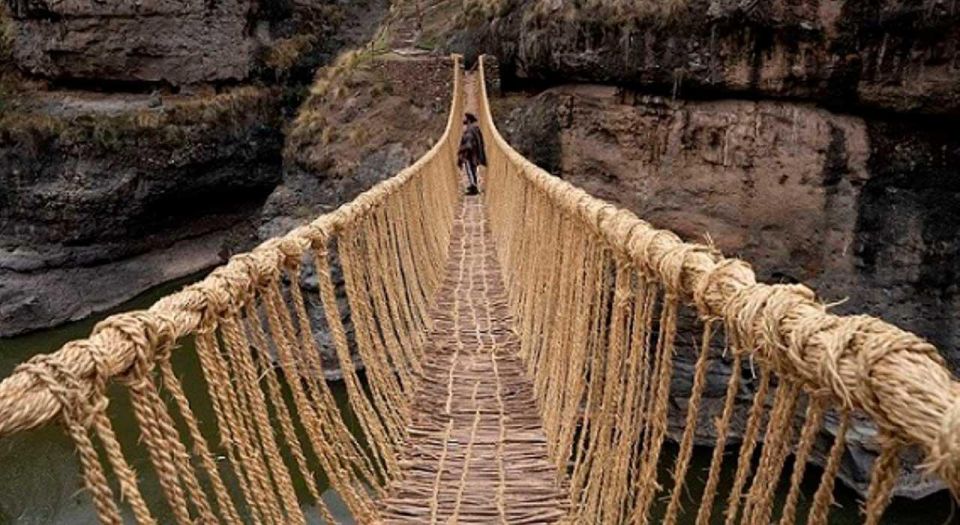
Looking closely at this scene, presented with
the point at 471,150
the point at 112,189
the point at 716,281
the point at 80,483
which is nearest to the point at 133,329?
the point at 716,281

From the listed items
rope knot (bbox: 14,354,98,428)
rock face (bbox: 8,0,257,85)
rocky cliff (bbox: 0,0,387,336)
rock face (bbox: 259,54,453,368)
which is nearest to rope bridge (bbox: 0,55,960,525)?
rope knot (bbox: 14,354,98,428)

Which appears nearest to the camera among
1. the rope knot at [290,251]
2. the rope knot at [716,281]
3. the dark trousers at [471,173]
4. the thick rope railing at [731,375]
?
the thick rope railing at [731,375]

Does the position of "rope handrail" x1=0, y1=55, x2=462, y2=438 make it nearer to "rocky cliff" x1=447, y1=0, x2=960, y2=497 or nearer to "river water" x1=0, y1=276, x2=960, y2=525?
"river water" x1=0, y1=276, x2=960, y2=525

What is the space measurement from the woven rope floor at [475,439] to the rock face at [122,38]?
40.3 feet

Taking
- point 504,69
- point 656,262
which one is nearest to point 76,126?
point 504,69

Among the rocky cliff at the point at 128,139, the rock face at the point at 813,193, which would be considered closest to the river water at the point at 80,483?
the rock face at the point at 813,193

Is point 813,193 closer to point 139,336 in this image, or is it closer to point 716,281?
point 716,281

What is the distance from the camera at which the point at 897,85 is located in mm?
7402

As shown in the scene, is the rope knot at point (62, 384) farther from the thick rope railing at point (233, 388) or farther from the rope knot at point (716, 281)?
the rope knot at point (716, 281)

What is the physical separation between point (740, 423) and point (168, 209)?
1089 cm

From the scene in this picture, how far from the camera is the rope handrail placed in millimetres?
833

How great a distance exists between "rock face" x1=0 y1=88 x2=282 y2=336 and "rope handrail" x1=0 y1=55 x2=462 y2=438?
42.0 ft

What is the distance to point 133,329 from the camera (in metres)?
1.04

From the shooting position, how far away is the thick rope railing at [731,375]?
0.71 metres
